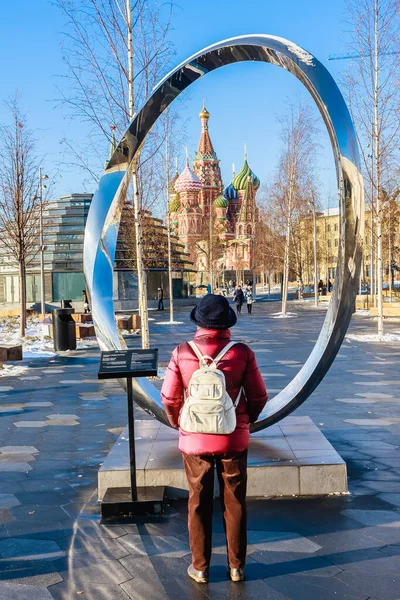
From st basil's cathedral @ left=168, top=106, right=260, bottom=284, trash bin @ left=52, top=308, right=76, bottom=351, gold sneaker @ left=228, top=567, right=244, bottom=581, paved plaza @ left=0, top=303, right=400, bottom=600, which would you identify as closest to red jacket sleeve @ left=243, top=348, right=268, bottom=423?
gold sneaker @ left=228, top=567, right=244, bottom=581

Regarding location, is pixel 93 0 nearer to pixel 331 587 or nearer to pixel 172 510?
pixel 172 510

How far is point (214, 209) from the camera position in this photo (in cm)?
10325

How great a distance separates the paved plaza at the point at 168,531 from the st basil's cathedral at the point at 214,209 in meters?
78.0

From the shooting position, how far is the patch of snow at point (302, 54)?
18.1 feet

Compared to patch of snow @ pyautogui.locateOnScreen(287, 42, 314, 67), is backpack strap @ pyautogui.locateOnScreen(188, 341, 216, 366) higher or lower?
lower

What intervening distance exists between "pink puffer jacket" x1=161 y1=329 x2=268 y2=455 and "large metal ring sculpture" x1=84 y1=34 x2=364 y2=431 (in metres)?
1.73

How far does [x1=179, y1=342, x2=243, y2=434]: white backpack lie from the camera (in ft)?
11.9

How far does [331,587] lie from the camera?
3758 millimetres

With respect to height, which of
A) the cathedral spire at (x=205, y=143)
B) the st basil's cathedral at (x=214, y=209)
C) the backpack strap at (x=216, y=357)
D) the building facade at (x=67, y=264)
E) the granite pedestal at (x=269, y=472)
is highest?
the cathedral spire at (x=205, y=143)

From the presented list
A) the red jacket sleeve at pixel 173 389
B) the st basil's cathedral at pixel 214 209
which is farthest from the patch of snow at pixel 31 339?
the st basil's cathedral at pixel 214 209

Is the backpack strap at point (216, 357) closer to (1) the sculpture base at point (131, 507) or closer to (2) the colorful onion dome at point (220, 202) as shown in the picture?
(1) the sculpture base at point (131, 507)

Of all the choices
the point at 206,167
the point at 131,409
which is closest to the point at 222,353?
the point at 131,409

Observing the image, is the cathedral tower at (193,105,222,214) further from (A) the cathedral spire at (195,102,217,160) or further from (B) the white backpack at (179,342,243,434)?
(B) the white backpack at (179,342,243,434)

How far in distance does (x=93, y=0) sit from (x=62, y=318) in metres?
8.56
